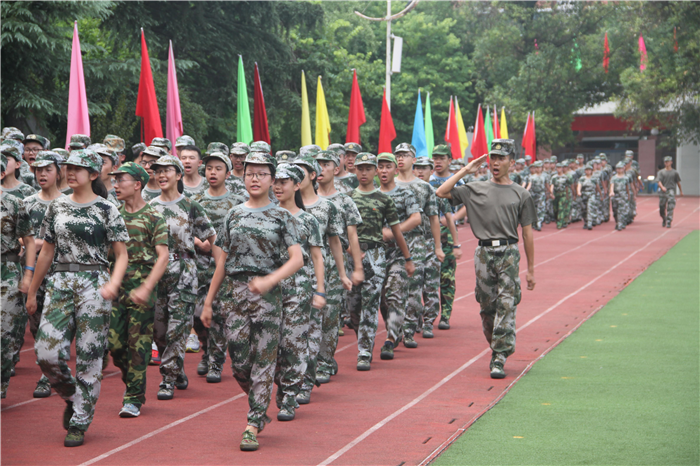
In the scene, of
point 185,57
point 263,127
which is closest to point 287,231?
point 263,127

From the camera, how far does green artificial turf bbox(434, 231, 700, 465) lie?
6.65 metres

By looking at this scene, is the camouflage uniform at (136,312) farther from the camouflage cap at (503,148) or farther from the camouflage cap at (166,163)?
the camouflage cap at (503,148)

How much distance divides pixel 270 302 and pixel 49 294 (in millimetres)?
1602

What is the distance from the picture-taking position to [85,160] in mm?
6734

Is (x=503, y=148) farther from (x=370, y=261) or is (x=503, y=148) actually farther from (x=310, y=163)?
(x=310, y=163)

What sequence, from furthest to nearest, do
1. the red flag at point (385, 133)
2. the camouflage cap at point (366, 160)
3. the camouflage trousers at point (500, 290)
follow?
the red flag at point (385, 133)
the camouflage cap at point (366, 160)
the camouflage trousers at point (500, 290)

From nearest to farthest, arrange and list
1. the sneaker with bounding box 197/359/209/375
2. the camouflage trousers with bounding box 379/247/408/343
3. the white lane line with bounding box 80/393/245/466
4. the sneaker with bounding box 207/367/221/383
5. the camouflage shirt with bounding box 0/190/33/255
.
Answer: the white lane line with bounding box 80/393/245/466 → the camouflage shirt with bounding box 0/190/33/255 → the sneaker with bounding box 207/367/221/383 → the sneaker with bounding box 197/359/209/375 → the camouflage trousers with bounding box 379/247/408/343

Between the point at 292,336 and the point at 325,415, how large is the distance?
2.86ft

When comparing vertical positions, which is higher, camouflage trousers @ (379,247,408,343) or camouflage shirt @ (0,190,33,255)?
camouflage shirt @ (0,190,33,255)

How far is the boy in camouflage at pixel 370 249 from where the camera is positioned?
31.4 feet

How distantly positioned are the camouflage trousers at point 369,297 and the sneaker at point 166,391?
2225mm

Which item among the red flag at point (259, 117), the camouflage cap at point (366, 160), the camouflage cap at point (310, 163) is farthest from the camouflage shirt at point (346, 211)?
the red flag at point (259, 117)

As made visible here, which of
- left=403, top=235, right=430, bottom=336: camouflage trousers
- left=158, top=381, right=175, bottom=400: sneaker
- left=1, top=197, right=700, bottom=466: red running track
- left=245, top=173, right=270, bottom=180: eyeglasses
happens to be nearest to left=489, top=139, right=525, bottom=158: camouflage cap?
left=403, top=235, right=430, bottom=336: camouflage trousers

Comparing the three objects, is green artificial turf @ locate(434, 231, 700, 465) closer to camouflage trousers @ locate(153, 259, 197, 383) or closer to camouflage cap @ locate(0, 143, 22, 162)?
camouflage trousers @ locate(153, 259, 197, 383)
